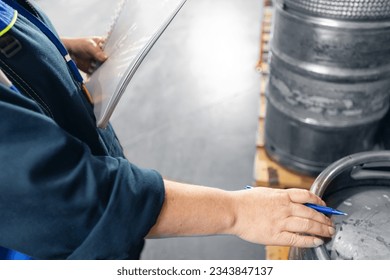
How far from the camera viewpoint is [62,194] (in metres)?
0.64

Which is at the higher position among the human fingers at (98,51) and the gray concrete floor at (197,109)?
the human fingers at (98,51)

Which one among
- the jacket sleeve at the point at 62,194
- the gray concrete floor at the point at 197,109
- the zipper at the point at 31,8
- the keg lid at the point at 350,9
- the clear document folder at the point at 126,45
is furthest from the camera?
the gray concrete floor at the point at 197,109

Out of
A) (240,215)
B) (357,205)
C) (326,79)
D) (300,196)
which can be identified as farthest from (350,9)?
(240,215)

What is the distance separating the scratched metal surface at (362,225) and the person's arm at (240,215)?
16cm

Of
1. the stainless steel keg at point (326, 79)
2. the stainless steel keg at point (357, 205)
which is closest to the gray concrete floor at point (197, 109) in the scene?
the stainless steel keg at point (326, 79)

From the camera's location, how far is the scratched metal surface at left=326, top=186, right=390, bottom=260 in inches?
35.5

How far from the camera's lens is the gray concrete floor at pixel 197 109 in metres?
2.37

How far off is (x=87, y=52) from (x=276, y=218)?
2.77ft

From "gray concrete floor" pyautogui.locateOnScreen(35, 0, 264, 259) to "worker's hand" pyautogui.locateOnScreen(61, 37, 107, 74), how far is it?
49.4 inches

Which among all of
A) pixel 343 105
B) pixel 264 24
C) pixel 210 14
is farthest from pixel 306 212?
pixel 210 14

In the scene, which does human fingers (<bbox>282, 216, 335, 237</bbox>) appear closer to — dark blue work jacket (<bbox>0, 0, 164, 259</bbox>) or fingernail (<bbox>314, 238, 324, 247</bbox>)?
fingernail (<bbox>314, 238, 324, 247</bbox>)

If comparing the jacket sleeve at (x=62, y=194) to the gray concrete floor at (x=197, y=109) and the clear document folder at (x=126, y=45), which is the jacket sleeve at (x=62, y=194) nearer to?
the clear document folder at (x=126, y=45)

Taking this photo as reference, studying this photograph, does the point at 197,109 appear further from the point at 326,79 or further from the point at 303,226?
the point at 303,226
